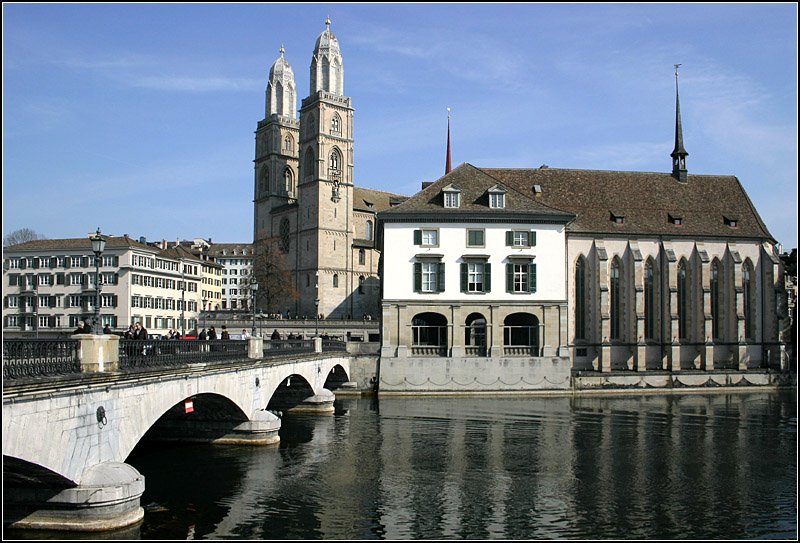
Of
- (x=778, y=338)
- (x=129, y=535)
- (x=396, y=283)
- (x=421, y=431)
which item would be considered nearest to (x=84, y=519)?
(x=129, y=535)

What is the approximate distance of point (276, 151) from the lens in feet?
390

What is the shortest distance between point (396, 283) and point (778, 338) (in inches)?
1286

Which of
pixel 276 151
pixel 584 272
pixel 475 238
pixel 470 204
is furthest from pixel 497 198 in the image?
pixel 276 151

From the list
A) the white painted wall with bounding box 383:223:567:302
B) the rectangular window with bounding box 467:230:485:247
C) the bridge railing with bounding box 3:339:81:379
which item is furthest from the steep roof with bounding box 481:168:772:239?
the bridge railing with bounding box 3:339:81:379

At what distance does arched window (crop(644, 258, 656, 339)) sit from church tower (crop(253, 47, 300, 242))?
6253 centimetres

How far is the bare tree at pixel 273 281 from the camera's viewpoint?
99812mm

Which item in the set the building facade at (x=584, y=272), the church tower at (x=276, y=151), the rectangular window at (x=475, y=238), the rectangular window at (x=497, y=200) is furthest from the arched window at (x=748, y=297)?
the church tower at (x=276, y=151)

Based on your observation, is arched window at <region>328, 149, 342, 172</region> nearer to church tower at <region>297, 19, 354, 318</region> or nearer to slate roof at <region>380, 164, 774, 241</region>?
church tower at <region>297, 19, 354, 318</region>

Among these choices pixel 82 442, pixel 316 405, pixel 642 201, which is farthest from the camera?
pixel 642 201

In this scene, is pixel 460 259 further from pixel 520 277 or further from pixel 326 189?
pixel 326 189

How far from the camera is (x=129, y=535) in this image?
693 inches

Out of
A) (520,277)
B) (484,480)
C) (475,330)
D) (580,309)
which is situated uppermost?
(520,277)

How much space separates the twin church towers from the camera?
103438mm

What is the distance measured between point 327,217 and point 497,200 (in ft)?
163
